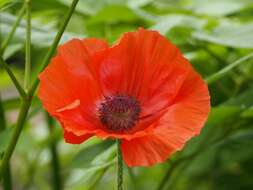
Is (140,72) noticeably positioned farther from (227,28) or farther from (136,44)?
(227,28)

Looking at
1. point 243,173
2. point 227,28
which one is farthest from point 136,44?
point 243,173

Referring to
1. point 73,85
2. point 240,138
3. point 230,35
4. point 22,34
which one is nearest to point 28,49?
point 73,85

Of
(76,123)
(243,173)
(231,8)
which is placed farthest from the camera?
(243,173)

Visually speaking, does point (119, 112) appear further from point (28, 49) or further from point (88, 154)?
point (88, 154)

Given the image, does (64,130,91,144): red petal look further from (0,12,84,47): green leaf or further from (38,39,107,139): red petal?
(0,12,84,47): green leaf

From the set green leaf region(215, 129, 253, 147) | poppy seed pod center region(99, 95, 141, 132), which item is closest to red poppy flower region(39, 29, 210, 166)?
poppy seed pod center region(99, 95, 141, 132)

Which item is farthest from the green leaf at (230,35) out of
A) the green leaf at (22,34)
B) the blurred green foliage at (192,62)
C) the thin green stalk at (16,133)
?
the thin green stalk at (16,133)
